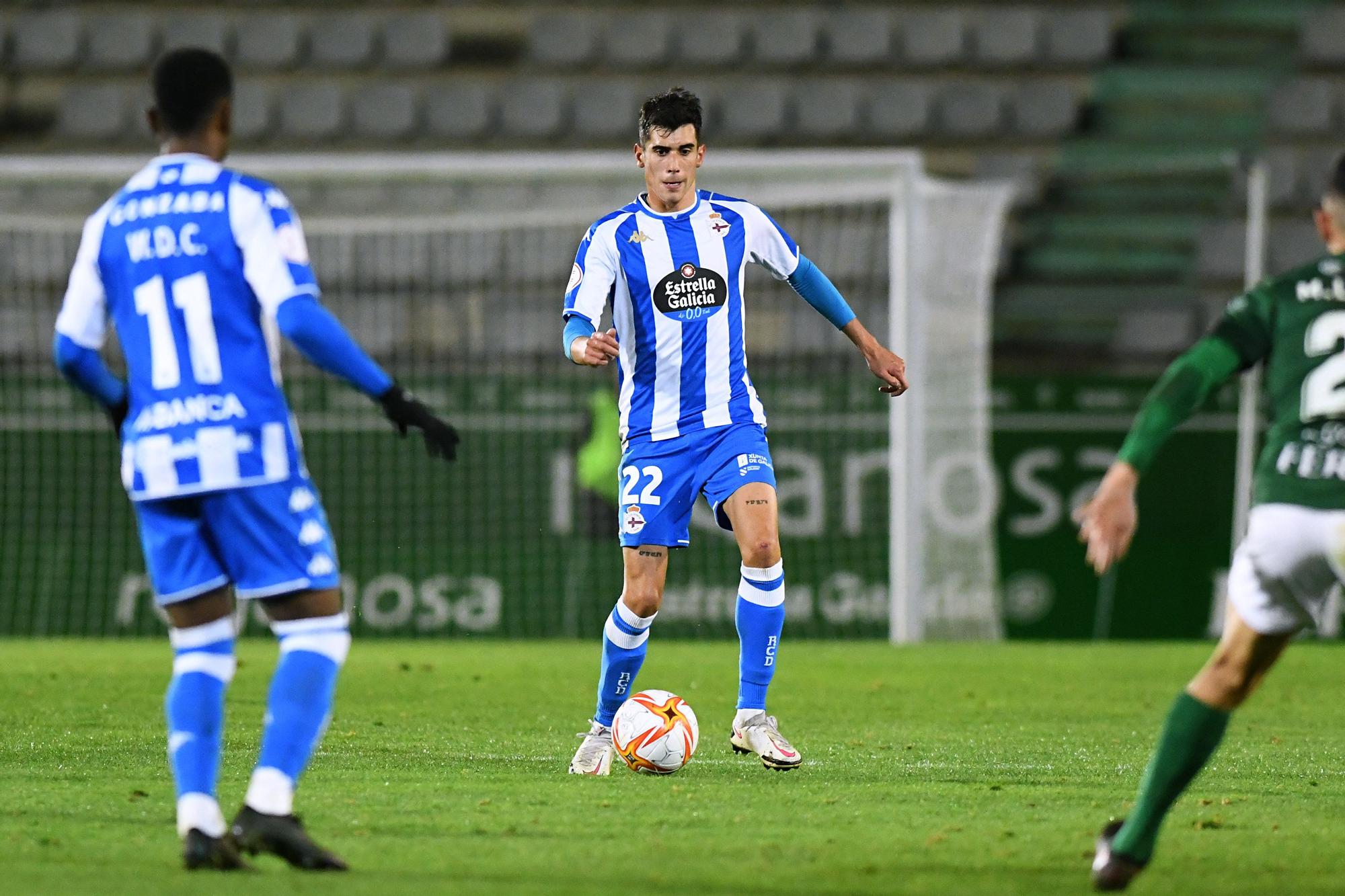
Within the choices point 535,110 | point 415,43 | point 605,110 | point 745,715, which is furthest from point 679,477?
point 415,43

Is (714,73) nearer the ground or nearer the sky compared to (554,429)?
nearer the sky

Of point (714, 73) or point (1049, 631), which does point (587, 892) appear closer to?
point (1049, 631)

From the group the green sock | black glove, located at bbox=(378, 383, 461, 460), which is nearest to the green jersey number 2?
the green sock

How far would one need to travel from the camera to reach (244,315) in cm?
412

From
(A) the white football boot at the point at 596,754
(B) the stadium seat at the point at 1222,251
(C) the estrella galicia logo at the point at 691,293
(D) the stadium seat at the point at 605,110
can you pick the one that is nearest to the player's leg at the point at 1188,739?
(A) the white football boot at the point at 596,754

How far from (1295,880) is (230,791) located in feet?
9.29

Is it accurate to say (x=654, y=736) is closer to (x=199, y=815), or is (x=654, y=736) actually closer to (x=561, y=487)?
(x=199, y=815)

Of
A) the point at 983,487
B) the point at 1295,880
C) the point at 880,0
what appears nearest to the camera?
the point at 1295,880

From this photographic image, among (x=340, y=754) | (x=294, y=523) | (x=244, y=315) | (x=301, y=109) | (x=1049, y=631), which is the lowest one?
(x=1049, y=631)

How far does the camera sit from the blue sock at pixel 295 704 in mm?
3963

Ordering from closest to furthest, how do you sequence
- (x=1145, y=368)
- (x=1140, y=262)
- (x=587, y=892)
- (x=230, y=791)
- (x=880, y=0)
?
(x=587, y=892), (x=230, y=791), (x=1145, y=368), (x=1140, y=262), (x=880, y=0)

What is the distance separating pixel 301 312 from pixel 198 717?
89cm

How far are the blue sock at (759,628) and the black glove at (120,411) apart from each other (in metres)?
2.50

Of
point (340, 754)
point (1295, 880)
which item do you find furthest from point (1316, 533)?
point (340, 754)
